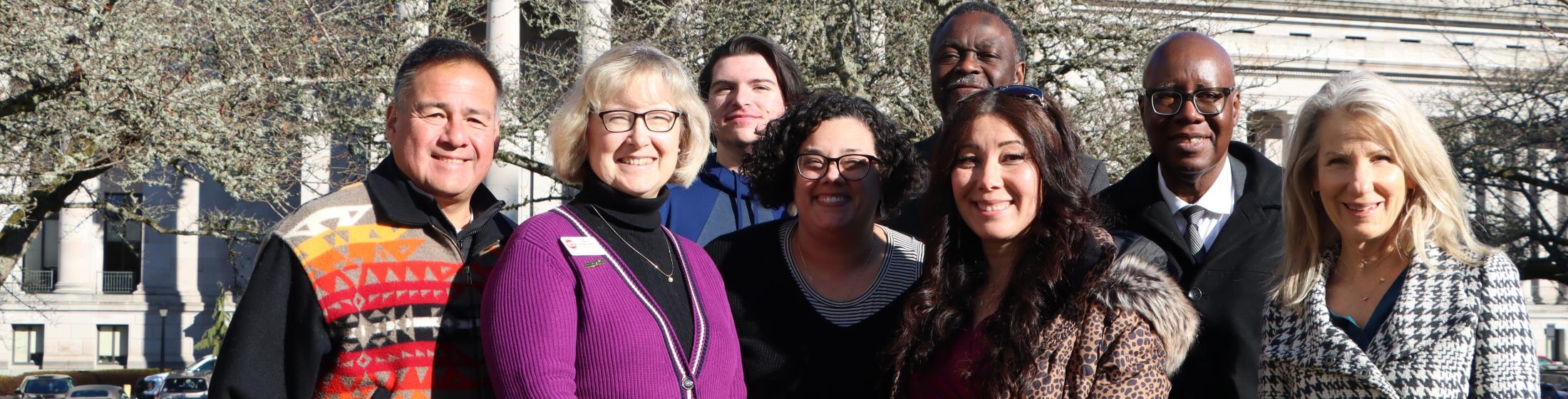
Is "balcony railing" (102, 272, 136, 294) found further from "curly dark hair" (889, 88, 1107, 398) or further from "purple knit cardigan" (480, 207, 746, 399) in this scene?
"curly dark hair" (889, 88, 1107, 398)

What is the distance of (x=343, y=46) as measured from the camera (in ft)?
50.8

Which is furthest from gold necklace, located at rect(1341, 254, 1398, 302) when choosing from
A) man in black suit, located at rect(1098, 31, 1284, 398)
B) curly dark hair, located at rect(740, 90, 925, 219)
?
curly dark hair, located at rect(740, 90, 925, 219)

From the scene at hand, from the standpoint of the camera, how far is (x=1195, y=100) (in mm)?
4684

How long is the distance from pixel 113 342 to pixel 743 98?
4860 centimetres

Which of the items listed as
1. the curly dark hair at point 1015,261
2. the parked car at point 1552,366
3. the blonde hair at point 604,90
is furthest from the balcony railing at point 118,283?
the curly dark hair at point 1015,261

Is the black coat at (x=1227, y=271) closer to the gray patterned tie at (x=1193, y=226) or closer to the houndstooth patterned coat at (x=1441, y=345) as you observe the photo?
the gray patterned tie at (x=1193, y=226)

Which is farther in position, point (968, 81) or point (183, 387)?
point (183, 387)

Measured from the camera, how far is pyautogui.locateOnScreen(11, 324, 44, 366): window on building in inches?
1794

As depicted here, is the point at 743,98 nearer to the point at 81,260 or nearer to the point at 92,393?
the point at 92,393

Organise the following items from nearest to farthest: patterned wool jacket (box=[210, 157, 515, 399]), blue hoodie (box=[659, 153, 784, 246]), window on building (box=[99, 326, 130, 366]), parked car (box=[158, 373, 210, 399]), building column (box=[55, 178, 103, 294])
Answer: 1. patterned wool jacket (box=[210, 157, 515, 399])
2. blue hoodie (box=[659, 153, 784, 246])
3. parked car (box=[158, 373, 210, 399])
4. window on building (box=[99, 326, 130, 366])
5. building column (box=[55, 178, 103, 294])

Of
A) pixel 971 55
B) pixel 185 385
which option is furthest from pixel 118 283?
pixel 971 55

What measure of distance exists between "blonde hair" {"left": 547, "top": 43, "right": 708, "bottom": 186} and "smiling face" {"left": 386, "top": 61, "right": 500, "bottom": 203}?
234 millimetres

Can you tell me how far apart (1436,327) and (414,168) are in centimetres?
273

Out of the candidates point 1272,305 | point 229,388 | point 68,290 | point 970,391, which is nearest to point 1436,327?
point 1272,305
